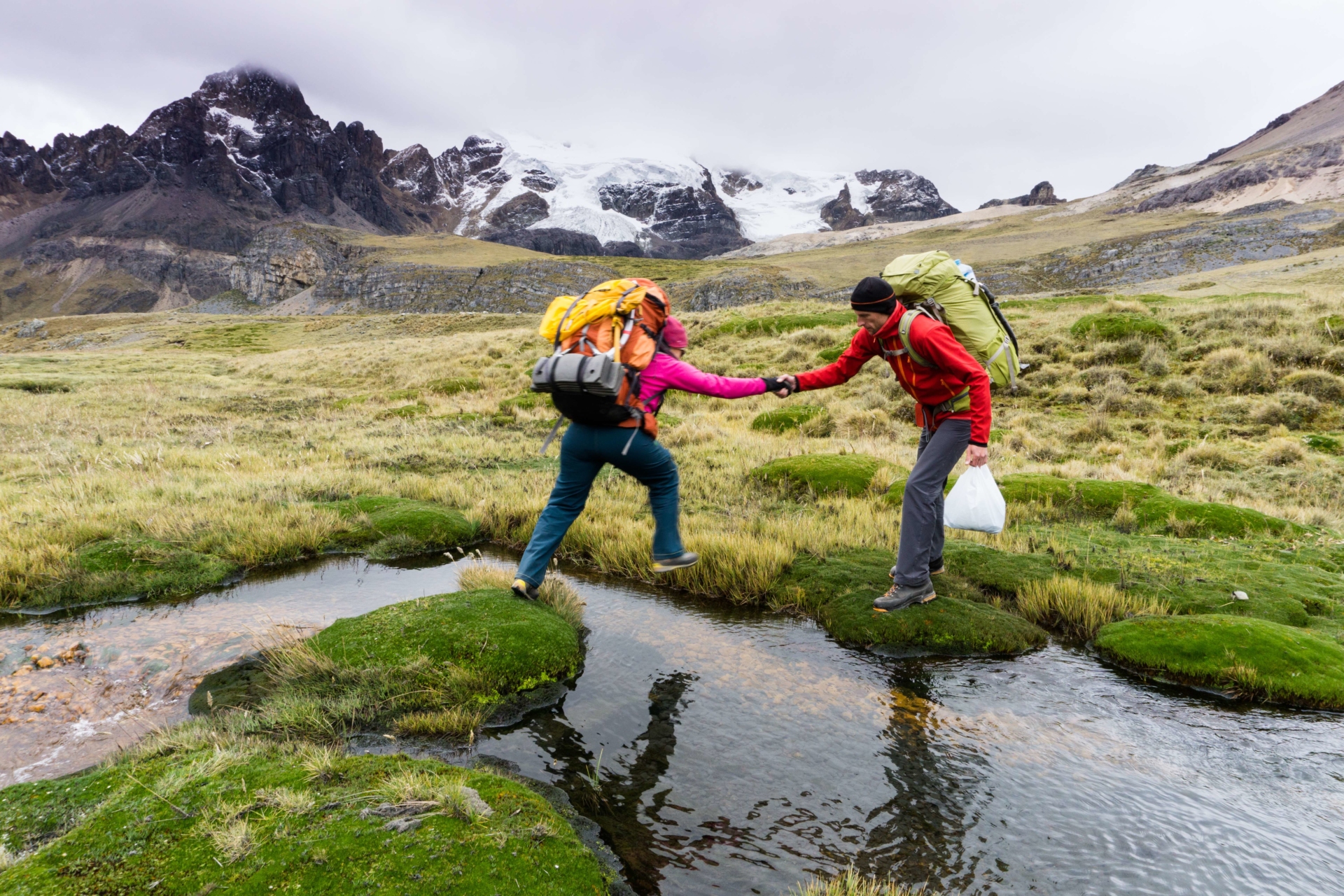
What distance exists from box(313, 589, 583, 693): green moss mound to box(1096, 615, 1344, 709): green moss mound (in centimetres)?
433

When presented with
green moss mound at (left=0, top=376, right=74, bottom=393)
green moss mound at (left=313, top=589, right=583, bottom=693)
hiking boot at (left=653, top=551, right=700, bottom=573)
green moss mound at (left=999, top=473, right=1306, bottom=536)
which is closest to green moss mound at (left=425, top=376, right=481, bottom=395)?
green moss mound at (left=0, top=376, right=74, bottom=393)

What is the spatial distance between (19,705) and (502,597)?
306 cm

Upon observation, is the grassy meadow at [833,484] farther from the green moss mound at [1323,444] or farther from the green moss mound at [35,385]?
the green moss mound at [35,385]

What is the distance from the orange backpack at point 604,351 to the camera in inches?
171

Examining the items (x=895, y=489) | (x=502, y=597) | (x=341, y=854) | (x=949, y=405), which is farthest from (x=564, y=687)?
(x=895, y=489)

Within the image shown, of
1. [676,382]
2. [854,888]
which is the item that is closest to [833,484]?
[676,382]

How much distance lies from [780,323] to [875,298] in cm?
2264

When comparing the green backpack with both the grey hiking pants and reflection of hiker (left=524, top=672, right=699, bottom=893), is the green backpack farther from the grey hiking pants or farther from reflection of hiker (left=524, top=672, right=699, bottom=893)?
reflection of hiker (left=524, top=672, right=699, bottom=893)

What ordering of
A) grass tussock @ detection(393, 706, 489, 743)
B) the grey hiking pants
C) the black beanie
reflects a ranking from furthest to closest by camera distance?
the grey hiking pants < the black beanie < grass tussock @ detection(393, 706, 489, 743)

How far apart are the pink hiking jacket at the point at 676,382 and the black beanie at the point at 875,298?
3.36 ft

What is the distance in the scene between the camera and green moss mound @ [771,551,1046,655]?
514 cm

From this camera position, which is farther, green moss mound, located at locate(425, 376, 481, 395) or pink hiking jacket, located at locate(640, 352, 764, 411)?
green moss mound, located at locate(425, 376, 481, 395)

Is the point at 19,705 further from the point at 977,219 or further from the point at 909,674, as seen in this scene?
the point at 977,219

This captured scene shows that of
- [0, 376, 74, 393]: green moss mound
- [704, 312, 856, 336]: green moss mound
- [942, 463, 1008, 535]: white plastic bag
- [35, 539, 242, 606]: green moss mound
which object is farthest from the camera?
[0, 376, 74, 393]: green moss mound
